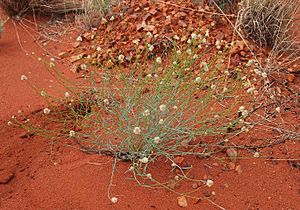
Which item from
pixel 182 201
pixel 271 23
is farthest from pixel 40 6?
pixel 182 201

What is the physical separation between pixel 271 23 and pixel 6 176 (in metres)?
2.70

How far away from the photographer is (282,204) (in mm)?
2385

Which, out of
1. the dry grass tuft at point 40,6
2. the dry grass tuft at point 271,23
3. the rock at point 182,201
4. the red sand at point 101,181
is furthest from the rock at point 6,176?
the dry grass tuft at point 40,6

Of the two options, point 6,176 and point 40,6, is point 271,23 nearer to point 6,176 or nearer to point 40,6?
point 40,6

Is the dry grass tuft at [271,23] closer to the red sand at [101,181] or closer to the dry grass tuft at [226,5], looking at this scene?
the dry grass tuft at [226,5]

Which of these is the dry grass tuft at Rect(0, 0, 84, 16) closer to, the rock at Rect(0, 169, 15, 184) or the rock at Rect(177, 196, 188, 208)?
the rock at Rect(0, 169, 15, 184)

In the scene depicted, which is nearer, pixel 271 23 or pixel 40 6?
pixel 271 23

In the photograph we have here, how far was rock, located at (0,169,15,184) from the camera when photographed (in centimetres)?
242

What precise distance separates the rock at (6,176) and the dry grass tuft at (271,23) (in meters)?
2.37

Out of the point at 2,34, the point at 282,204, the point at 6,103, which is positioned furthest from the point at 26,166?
the point at 2,34

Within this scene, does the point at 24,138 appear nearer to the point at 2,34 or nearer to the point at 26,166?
the point at 26,166

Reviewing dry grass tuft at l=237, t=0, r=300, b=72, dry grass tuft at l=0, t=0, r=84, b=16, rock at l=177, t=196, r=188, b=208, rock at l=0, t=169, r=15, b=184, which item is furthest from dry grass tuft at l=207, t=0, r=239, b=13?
rock at l=0, t=169, r=15, b=184

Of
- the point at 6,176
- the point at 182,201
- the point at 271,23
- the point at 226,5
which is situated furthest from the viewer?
the point at 226,5

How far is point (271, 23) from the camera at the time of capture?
12.3ft
